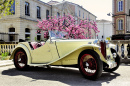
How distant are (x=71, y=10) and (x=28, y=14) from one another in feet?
45.8

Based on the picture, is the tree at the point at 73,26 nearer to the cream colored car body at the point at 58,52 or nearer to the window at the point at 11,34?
the cream colored car body at the point at 58,52

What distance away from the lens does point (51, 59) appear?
545 centimetres

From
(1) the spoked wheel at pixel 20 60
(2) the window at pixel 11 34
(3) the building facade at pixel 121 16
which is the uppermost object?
(3) the building facade at pixel 121 16

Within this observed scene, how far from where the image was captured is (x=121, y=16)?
98.9 ft

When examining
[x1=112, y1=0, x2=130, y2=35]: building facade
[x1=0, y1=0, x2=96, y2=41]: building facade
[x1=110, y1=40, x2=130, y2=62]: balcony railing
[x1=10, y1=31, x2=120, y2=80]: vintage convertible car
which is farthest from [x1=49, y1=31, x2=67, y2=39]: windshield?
[x1=112, y1=0, x2=130, y2=35]: building facade

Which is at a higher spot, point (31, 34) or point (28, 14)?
point (28, 14)

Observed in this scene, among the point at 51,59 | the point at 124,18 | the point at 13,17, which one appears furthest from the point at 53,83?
the point at 124,18

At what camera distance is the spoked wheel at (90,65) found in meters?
4.29

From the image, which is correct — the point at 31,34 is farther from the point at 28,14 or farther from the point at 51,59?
the point at 51,59

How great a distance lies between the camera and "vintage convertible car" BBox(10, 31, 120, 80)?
4.50 m

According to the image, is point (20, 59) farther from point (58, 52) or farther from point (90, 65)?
point (90, 65)

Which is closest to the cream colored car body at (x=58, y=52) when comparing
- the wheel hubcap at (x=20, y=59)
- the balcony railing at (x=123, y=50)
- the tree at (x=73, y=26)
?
the wheel hubcap at (x=20, y=59)

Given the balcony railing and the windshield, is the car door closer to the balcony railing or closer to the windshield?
the windshield

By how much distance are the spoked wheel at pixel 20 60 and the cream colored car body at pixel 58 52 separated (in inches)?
12.5
